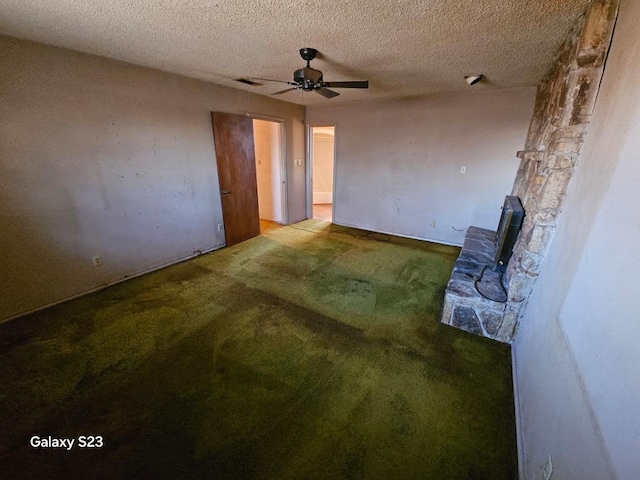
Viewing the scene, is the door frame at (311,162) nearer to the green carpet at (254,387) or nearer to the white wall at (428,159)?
the white wall at (428,159)

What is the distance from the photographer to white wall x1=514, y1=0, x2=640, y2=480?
734 millimetres

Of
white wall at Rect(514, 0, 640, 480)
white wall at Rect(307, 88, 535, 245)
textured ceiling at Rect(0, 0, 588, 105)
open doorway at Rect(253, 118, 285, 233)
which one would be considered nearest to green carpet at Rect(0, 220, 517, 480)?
white wall at Rect(514, 0, 640, 480)

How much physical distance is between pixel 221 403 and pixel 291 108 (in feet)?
15.5

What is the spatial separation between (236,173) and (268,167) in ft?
4.29

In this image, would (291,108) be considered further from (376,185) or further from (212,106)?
(376,185)

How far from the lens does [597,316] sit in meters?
0.91

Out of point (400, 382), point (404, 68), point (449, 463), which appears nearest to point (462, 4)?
point (404, 68)

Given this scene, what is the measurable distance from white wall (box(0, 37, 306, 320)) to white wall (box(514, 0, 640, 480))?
3836 mm

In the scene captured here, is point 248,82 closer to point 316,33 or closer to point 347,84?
point 347,84

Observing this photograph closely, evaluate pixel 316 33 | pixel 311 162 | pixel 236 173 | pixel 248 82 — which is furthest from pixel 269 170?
pixel 316 33

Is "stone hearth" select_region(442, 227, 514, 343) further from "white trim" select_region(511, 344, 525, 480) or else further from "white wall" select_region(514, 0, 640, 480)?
"white wall" select_region(514, 0, 640, 480)

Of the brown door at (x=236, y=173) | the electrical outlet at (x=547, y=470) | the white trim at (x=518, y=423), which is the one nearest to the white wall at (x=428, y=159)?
the brown door at (x=236, y=173)

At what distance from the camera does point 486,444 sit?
Answer: 1.45 metres

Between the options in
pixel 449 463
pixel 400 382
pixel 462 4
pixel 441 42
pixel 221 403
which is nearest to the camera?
pixel 449 463
